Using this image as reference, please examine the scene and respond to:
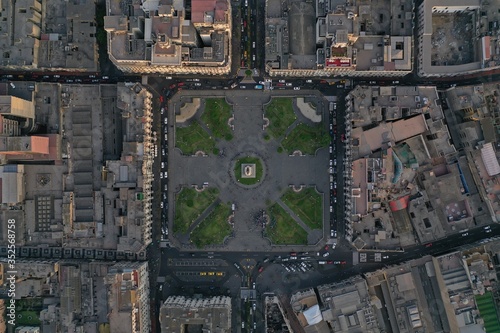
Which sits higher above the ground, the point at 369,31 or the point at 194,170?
the point at 369,31

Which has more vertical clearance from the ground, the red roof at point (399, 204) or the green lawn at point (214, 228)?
the red roof at point (399, 204)

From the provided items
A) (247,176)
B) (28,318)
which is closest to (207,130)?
(247,176)

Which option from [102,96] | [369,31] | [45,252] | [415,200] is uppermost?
[369,31]

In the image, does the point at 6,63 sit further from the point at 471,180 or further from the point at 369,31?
the point at 471,180

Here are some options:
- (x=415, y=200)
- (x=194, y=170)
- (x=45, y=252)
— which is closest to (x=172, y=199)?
(x=194, y=170)

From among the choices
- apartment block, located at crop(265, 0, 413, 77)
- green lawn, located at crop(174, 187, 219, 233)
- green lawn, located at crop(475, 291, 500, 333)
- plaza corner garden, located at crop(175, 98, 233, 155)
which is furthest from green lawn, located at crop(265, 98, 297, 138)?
green lawn, located at crop(475, 291, 500, 333)

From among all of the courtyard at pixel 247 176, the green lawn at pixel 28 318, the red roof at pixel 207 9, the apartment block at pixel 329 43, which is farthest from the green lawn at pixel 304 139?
the green lawn at pixel 28 318

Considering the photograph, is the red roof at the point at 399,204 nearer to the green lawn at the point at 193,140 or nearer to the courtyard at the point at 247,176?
the courtyard at the point at 247,176
